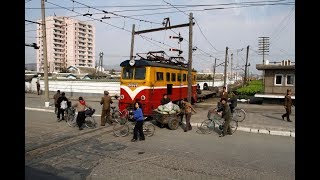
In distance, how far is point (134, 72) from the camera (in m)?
17.8

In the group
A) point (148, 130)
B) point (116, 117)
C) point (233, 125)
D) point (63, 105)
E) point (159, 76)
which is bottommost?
point (148, 130)

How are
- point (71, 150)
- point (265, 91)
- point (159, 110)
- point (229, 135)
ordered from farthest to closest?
point (265, 91)
point (159, 110)
point (229, 135)
point (71, 150)

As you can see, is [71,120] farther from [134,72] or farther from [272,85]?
[272,85]

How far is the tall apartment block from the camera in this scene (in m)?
133

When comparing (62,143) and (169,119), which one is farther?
(169,119)

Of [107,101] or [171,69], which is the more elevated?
[171,69]

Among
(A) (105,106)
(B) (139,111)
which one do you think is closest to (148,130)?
(B) (139,111)

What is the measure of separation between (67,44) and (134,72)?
13396cm

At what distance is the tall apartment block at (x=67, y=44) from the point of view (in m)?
133

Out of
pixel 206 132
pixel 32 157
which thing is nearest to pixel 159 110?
pixel 206 132
